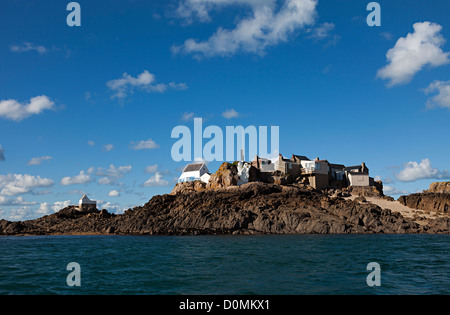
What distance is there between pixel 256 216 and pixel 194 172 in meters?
25.7

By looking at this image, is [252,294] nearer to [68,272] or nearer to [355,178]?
[68,272]

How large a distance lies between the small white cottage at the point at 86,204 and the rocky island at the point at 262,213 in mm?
11587

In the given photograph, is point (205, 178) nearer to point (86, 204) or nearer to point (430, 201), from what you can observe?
point (86, 204)

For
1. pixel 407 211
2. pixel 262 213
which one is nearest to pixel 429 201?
pixel 407 211

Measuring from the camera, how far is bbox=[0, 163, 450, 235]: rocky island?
56781mm

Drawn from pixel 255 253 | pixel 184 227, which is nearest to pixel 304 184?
pixel 184 227

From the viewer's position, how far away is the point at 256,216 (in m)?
58.7

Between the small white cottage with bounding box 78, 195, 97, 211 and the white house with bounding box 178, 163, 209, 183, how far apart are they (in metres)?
24.3

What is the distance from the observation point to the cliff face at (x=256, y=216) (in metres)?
56.6

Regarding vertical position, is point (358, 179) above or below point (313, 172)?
below

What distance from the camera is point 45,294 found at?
17766 mm

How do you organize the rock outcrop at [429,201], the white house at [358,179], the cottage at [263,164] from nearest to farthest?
the rock outcrop at [429,201] → the cottage at [263,164] → the white house at [358,179]

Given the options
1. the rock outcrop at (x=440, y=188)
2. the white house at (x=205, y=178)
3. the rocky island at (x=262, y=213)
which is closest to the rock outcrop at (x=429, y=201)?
the rocky island at (x=262, y=213)

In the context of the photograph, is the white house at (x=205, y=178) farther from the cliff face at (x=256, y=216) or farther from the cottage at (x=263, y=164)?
the cottage at (x=263, y=164)
